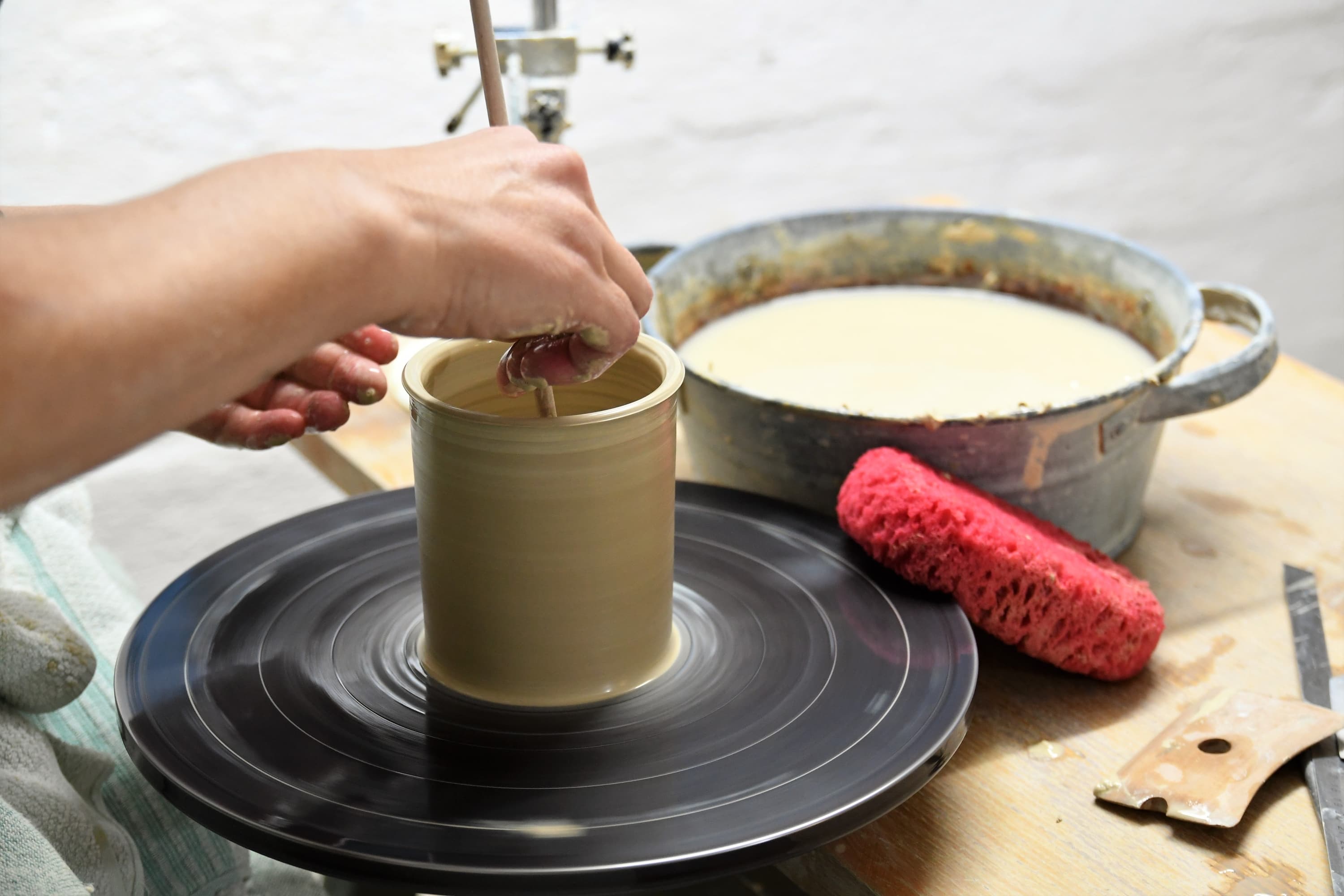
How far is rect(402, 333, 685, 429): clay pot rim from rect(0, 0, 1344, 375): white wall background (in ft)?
3.52

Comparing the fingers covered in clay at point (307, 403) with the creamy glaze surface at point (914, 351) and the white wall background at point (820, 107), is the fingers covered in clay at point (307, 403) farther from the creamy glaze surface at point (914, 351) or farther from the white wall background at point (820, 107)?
the white wall background at point (820, 107)

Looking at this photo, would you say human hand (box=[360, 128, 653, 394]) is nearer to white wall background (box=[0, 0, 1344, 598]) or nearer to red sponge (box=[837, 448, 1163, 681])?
red sponge (box=[837, 448, 1163, 681])

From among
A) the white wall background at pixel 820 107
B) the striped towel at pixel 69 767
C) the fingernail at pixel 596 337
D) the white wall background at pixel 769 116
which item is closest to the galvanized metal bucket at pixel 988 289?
the fingernail at pixel 596 337

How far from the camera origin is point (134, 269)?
450 mm

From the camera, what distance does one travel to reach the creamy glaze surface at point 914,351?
3.15 ft

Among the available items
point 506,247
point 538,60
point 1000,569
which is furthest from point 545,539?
point 538,60

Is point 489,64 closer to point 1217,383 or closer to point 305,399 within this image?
point 305,399

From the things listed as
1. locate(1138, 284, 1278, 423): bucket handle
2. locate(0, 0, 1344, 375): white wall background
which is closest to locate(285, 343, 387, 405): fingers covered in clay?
locate(1138, 284, 1278, 423): bucket handle

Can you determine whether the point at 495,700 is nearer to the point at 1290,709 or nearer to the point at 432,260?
the point at 432,260

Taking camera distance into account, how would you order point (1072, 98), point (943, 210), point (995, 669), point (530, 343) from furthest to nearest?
point (1072, 98) < point (943, 210) < point (995, 669) < point (530, 343)

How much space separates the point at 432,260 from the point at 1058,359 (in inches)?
26.5

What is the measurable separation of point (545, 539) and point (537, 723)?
11cm

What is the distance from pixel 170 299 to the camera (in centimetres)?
45

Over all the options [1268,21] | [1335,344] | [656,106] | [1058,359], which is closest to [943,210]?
[1058,359]
